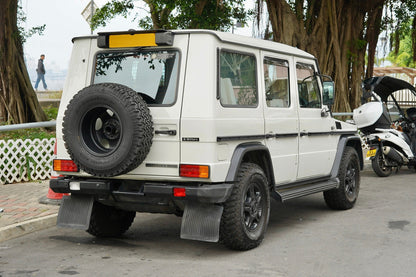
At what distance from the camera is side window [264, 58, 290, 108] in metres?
7.16

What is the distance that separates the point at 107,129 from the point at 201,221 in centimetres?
122

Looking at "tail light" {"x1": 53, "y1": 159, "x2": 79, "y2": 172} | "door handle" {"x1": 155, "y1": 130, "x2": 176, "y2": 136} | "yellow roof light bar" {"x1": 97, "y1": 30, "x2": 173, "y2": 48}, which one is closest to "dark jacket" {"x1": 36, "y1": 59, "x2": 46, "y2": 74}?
"tail light" {"x1": 53, "y1": 159, "x2": 79, "y2": 172}

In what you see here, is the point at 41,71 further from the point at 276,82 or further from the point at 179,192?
the point at 179,192

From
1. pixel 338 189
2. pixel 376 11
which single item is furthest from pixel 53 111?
pixel 338 189

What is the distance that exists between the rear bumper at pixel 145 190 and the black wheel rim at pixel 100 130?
0.38 m

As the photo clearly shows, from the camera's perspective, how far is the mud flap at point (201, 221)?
6043mm

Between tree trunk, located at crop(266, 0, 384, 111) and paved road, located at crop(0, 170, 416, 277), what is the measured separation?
29.1 feet

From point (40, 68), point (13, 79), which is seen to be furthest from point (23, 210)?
point (40, 68)

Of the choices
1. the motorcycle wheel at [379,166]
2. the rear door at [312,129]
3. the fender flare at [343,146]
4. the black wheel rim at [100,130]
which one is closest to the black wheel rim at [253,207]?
the rear door at [312,129]

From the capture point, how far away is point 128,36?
648cm

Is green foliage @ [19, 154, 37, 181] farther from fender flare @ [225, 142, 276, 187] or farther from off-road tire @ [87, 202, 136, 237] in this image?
fender flare @ [225, 142, 276, 187]

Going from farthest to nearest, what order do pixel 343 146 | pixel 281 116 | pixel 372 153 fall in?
1. pixel 372 153
2. pixel 343 146
3. pixel 281 116

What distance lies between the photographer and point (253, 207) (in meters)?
6.64

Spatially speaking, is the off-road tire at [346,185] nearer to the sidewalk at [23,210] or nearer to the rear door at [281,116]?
the rear door at [281,116]
